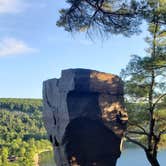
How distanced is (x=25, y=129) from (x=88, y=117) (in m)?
59.1

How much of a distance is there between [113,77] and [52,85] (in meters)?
0.96

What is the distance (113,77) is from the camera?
5.28 m

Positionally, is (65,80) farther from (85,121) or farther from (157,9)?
(157,9)

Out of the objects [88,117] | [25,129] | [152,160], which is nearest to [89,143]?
[88,117]

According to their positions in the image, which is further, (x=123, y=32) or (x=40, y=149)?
(x=40, y=149)

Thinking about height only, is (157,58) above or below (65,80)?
above

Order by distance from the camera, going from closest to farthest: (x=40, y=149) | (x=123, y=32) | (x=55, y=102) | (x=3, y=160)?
1. (x=55, y=102)
2. (x=123, y=32)
3. (x=3, y=160)
4. (x=40, y=149)

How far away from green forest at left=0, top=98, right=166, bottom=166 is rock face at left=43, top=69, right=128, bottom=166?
5.78ft

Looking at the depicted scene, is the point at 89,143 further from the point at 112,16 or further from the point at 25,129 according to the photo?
the point at 25,129

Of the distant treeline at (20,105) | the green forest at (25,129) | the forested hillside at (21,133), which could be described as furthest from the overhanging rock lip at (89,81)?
the distant treeline at (20,105)

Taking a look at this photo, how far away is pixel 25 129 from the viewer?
62.8 meters

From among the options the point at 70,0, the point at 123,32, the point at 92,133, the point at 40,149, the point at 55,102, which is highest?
the point at 70,0

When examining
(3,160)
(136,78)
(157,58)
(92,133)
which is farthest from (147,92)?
(3,160)

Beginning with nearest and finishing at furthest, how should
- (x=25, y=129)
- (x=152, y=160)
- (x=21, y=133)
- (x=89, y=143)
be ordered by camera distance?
1. (x=89, y=143)
2. (x=152, y=160)
3. (x=21, y=133)
4. (x=25, y=129)
